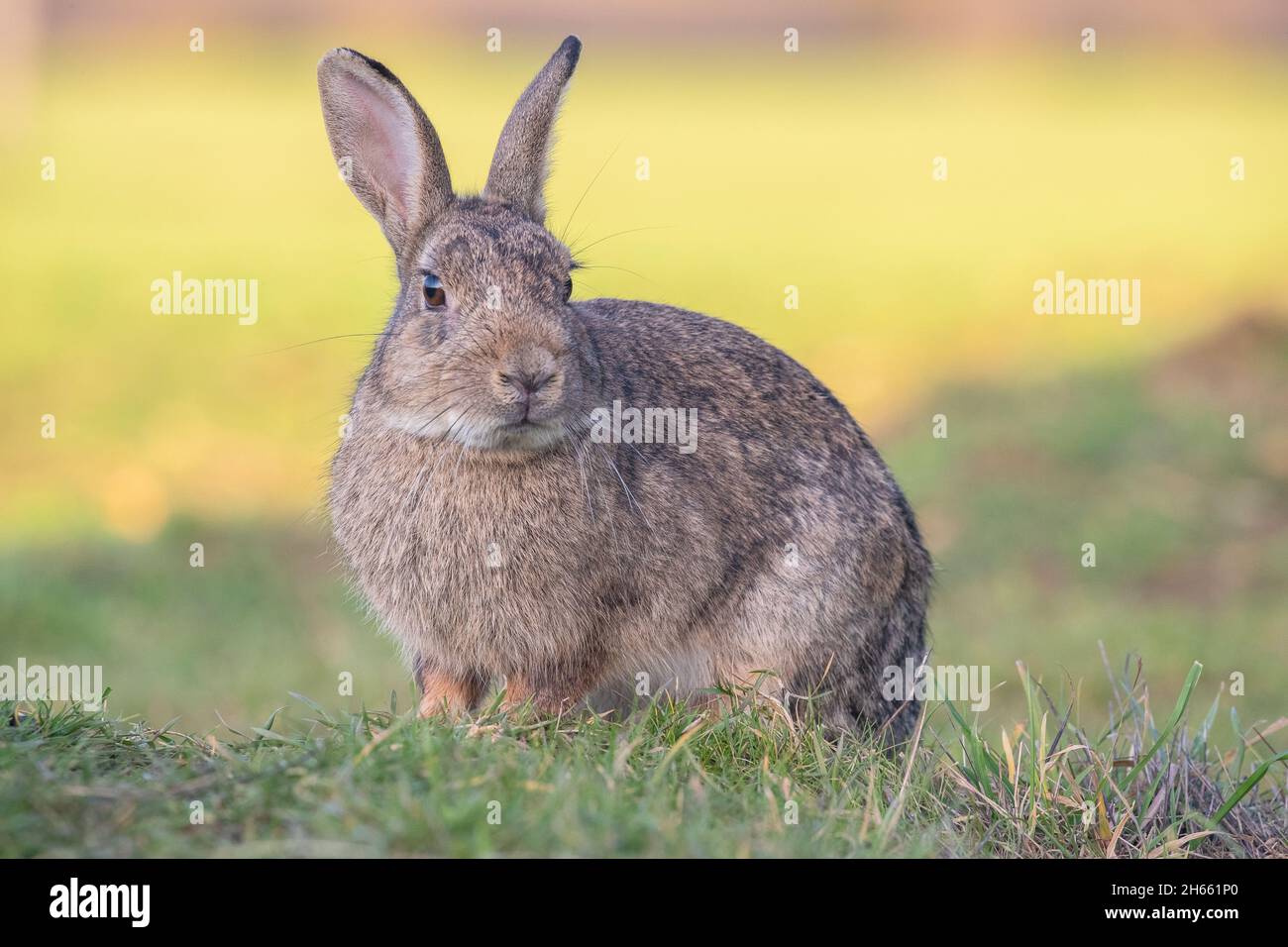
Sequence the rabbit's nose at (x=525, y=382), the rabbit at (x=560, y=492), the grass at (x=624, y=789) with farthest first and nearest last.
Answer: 1. the rabbit at (x=560, y=492)
2. the rabbit's nose at (x=525, y=382)
3. the grass at (x=624, y=789)

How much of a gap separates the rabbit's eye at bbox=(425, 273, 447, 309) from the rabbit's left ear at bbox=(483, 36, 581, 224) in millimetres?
532

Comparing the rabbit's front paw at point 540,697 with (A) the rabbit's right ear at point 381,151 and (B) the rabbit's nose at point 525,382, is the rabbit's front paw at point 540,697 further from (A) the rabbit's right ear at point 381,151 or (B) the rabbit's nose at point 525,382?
(A) the rabbit's right ear at point 381,151

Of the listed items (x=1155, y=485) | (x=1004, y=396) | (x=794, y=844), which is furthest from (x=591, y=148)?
(x=794, y=844)

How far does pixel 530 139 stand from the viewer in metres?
5.86

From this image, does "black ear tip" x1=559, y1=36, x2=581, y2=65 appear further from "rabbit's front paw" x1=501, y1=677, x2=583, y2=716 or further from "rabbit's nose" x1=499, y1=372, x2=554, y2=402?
"rabbit's front paw" x1=501, y1=677, x2=583, y2=716

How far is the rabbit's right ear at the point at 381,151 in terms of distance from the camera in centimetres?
568

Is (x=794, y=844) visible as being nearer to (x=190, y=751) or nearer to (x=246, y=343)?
(x=190, y=751)

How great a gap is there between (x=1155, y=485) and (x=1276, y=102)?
2157 centimetres

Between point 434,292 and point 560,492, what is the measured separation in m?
0.83

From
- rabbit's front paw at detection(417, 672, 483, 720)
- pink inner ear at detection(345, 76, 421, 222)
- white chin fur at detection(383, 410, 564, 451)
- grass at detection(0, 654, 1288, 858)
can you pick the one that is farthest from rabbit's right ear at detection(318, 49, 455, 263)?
grass at detection(0, 654, 1288, 858)

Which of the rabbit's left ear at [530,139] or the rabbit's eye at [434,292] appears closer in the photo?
the rabbit's eye at [434,292]

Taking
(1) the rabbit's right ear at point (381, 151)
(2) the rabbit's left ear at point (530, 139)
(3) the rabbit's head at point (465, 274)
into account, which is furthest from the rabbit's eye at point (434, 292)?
(2) the rabbit's left ear at point (530, 139)

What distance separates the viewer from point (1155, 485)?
1109 centimetres
